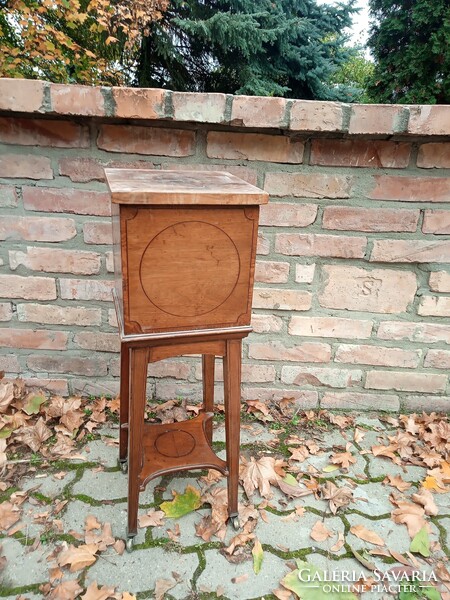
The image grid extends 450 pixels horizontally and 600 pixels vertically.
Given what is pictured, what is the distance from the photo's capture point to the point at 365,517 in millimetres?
1631

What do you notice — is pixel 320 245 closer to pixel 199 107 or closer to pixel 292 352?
pixel 292 352

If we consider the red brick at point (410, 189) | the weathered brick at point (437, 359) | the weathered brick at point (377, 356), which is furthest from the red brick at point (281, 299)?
the weathered brick at point (437, 359)

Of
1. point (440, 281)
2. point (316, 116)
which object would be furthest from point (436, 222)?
point (316, 116)

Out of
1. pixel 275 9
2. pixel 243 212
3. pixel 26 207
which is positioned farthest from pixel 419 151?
pixel 275 9

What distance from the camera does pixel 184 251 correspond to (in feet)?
3.82

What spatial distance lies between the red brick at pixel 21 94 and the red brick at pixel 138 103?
29 cm

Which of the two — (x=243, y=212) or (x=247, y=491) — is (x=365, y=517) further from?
(x=243, y=212)

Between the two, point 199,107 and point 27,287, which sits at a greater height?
point 199,107

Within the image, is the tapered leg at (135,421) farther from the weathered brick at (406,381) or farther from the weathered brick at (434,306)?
the weathered brick at (434,306)

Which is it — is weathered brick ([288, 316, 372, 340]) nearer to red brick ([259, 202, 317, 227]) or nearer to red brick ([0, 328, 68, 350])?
red brick ([259, 202, 317, 227])

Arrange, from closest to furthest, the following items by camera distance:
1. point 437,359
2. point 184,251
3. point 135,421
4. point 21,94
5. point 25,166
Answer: point 184,251 < point 135,421 < point 21,94 < point 25,166 < point 437,359

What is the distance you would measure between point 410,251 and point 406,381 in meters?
0.71

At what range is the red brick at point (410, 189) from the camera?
6.07 feet

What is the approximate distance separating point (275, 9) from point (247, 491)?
199 inches
